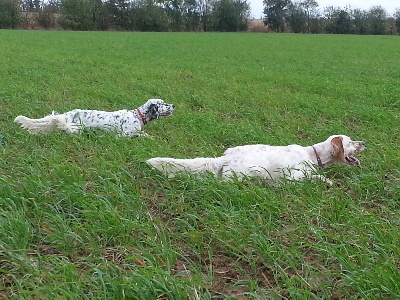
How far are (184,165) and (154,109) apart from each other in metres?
3.13

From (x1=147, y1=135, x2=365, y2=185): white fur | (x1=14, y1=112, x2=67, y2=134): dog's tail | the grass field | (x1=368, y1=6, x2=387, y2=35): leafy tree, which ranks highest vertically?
(x1=368, y1=6, x2=387, y2=35): leafy tree

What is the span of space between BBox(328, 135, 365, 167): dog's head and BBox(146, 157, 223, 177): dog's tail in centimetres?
144

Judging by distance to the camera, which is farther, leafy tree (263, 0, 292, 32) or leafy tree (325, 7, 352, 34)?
leafy tree (263, 0, 292, 32)

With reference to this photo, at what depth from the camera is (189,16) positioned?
74.5m

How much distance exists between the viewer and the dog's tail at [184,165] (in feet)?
17.0

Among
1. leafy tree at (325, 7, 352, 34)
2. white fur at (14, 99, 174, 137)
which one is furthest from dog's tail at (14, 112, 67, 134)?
leafy tree at (325, 7, 352, 34)

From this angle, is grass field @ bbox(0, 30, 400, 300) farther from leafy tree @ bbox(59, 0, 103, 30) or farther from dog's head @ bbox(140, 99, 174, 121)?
leafy tree @ bbox(59, 0, 103, 30)

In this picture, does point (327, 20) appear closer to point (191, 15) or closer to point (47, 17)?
point (191, 15)

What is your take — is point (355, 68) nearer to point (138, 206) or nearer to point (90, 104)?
point (90, 104)

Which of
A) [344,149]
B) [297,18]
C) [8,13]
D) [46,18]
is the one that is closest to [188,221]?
[344,149]

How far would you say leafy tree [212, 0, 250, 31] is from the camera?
246 ft

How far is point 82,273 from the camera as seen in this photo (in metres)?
3.19

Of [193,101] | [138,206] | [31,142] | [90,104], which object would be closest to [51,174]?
[138,206]

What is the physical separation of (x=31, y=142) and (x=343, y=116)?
579cm
